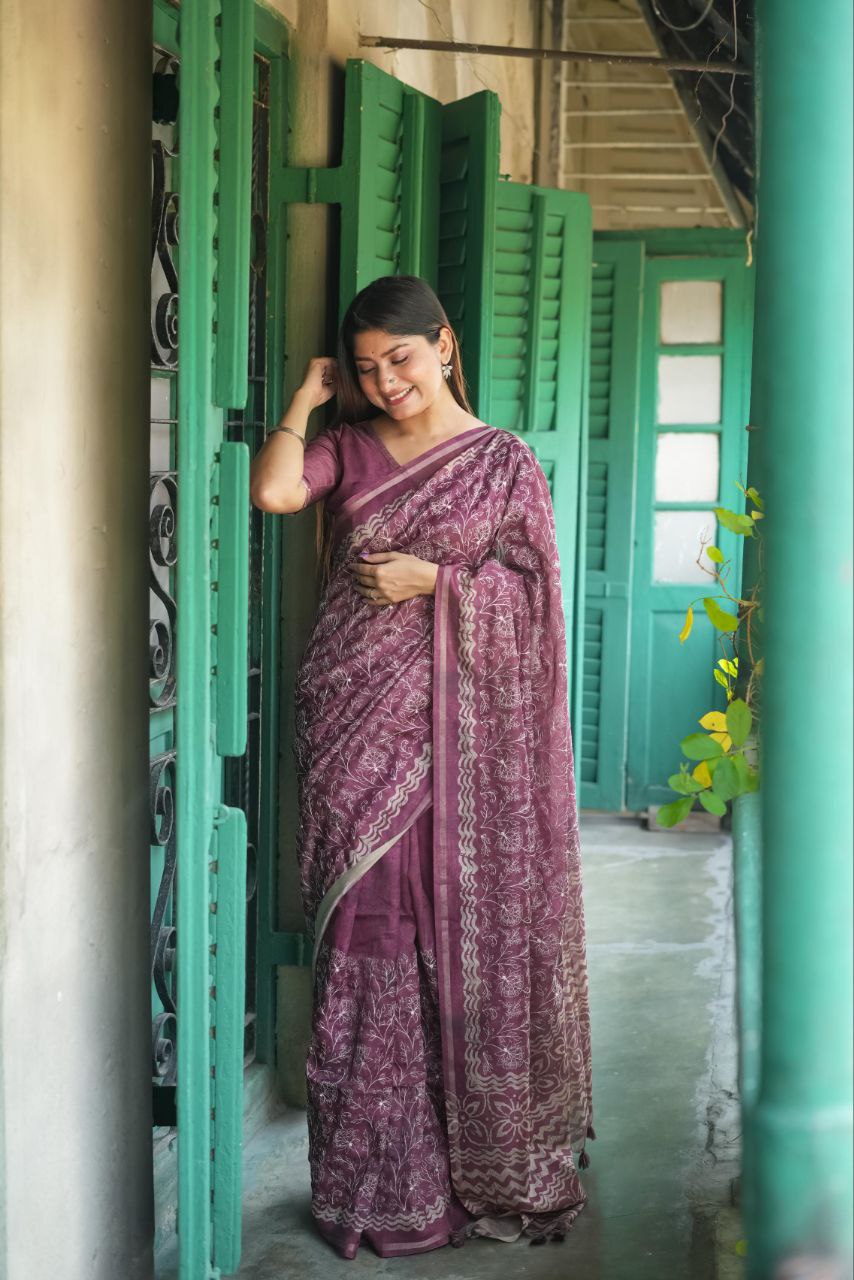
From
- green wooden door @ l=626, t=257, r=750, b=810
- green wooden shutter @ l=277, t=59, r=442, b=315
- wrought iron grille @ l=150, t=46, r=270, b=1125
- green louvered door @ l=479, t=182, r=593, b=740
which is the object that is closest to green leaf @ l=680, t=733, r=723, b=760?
wrought iron grille @ l=150, t=46, r=270, b=1125

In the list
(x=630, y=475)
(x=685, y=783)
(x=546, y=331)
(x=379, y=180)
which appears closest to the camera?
(x=685, y=783)

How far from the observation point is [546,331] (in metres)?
4.97

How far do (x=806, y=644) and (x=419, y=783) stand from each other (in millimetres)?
2039

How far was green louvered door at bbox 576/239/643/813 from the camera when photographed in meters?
7.02

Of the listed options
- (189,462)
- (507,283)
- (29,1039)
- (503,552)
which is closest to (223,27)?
(189,462)

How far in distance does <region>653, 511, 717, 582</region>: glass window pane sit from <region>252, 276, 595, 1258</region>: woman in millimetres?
4216

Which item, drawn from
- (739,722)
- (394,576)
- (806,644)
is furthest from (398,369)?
(806,644)

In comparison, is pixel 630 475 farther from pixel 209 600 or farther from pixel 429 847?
pixel 209 600

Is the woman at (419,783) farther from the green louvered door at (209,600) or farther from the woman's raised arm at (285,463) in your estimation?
the green louvered door at (209,600)

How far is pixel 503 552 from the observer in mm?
3154

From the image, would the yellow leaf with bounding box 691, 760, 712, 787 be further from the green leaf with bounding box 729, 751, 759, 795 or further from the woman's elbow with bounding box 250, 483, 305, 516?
the woman's elbow with bounding box 250, 483, 305, 516

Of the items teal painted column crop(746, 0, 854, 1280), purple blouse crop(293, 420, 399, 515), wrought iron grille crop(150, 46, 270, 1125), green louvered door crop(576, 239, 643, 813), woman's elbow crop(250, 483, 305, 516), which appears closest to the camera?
teal painted column crop(746, 0, 854, 1280)

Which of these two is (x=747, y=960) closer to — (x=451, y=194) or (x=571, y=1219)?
(x=571, y=1219)

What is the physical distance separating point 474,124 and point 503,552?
135cm
